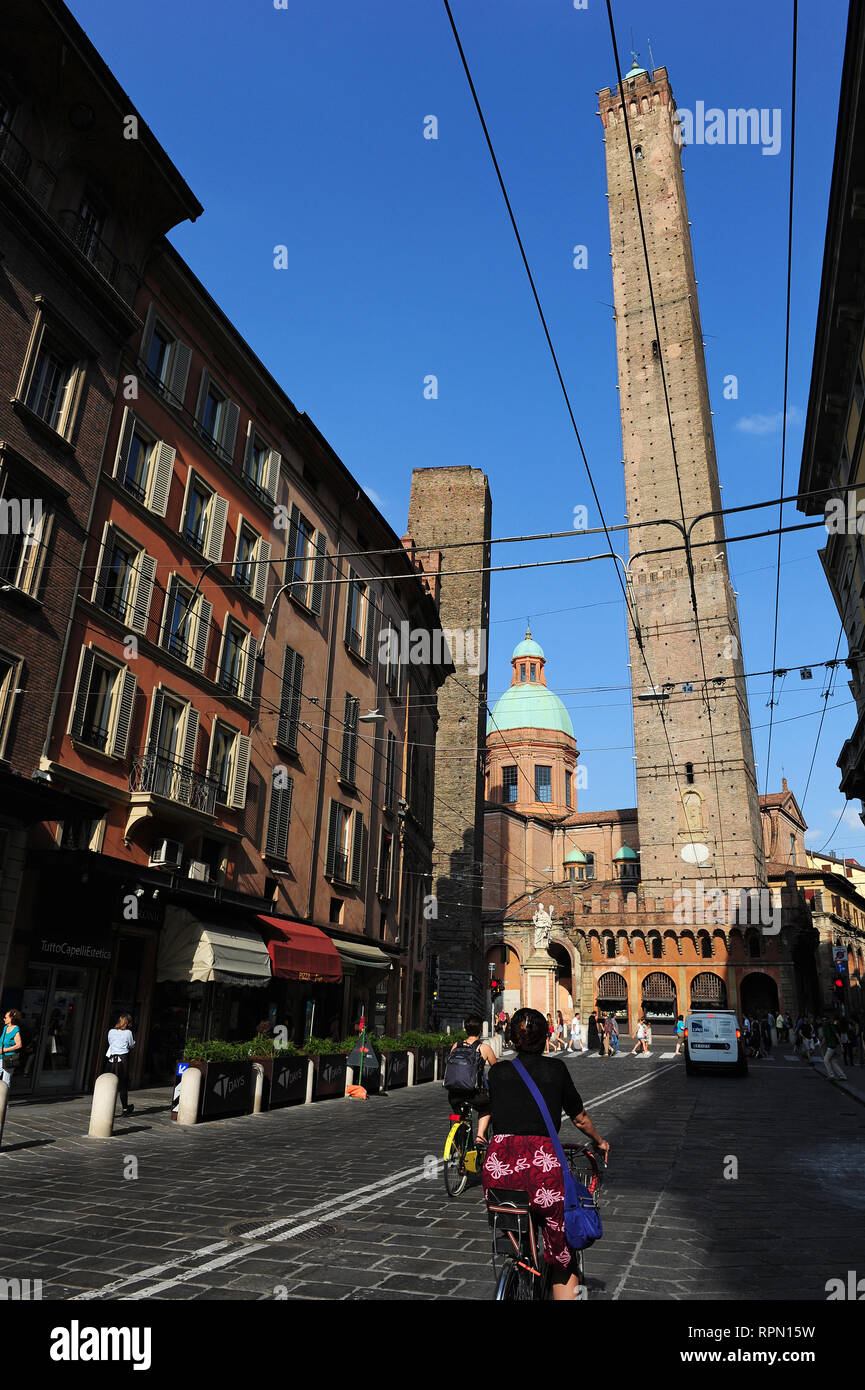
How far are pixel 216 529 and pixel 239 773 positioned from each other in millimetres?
5322

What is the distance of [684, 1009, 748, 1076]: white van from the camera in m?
26.0

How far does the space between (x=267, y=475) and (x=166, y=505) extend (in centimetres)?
504

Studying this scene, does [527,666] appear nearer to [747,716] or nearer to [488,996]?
[747,716]

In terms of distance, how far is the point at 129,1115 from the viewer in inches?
522

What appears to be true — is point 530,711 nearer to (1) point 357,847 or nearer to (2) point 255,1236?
(1) point 357,847

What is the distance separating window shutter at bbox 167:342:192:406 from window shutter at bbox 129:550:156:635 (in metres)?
3.93

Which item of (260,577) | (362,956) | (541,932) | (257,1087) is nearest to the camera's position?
(257,1087)

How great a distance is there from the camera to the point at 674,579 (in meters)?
58.7

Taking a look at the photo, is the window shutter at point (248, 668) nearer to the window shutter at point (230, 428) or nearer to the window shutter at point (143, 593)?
the window shutter at point (143, 593)

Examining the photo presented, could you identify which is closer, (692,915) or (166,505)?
(166,505)

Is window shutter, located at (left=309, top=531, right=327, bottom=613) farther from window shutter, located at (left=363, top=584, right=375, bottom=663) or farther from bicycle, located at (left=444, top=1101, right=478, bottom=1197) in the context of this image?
bicycle, located at (left=444, top=1101, right=478, bottom=1197)

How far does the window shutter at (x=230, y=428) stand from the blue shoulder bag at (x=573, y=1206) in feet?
61.9

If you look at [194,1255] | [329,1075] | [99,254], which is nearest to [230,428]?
[99,254]
